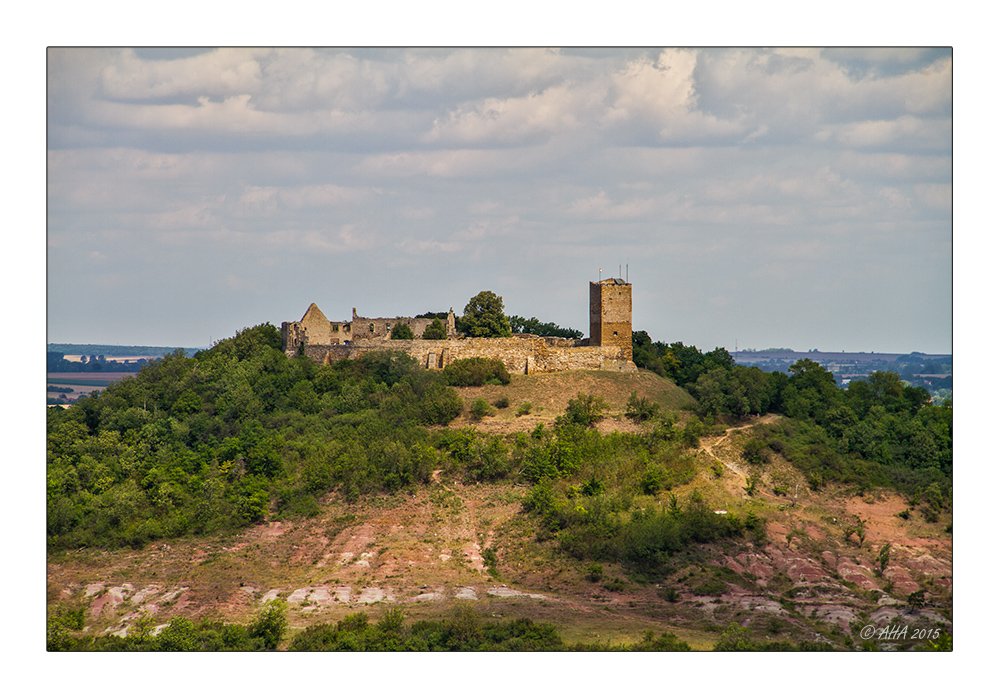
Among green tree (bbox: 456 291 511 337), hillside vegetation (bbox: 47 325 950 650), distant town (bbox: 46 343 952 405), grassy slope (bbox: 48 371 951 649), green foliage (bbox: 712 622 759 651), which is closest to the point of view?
green foliage (bbox: 712 622 759 651)

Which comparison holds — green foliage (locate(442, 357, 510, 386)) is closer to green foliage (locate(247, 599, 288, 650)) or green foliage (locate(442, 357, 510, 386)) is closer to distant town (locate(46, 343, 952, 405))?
distant town (locate(46, 343, 952, 405))

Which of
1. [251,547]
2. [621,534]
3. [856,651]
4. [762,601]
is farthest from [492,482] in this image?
[856,651]

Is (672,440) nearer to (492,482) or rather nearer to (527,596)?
(492,482)

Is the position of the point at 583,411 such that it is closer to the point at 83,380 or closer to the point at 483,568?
the point at 483,568

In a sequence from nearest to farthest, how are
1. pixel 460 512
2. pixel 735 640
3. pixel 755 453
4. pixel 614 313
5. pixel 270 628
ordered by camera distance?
1. pixel 735 640
2. pixel 270 628
3. pixel 460 512
4. pixel 755 453
5. pixel 614 313

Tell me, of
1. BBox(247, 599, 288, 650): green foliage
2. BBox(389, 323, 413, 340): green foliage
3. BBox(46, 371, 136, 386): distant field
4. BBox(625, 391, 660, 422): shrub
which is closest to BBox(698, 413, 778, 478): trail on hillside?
BBox(625, 391, 660, 422): shrub

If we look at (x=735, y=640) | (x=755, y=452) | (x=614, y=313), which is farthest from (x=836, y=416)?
(x=735, y=640)
